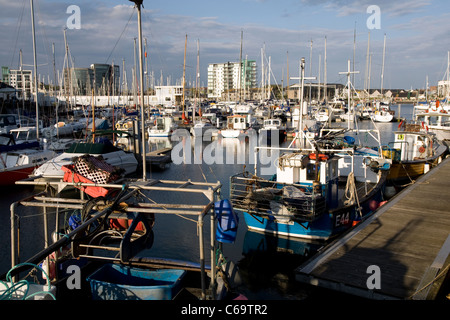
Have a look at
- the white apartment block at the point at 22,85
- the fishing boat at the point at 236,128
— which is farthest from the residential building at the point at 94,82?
the fishing boat at the point at 236,128

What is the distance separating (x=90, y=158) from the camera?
13750 millimetres

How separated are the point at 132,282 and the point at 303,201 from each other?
7.25m

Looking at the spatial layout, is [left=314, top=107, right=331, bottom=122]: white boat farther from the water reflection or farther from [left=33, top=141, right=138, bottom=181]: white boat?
the water reflection

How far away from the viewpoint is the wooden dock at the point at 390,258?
28.9ft

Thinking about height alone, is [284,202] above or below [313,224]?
above

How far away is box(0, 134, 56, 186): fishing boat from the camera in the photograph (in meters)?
25.0

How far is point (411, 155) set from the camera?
28141 mm

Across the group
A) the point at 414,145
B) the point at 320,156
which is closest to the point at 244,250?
the point at 320,156

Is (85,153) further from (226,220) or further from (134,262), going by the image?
(226,220)

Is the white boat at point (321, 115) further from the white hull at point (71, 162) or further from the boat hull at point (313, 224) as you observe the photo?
the boat hull at point (313, 224)

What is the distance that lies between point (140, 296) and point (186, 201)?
14.0 meters

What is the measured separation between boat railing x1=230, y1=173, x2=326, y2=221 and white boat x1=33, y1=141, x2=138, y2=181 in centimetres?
1075

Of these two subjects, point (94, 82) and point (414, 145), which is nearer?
point (414, 145)

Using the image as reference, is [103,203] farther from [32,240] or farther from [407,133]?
[407,133]
